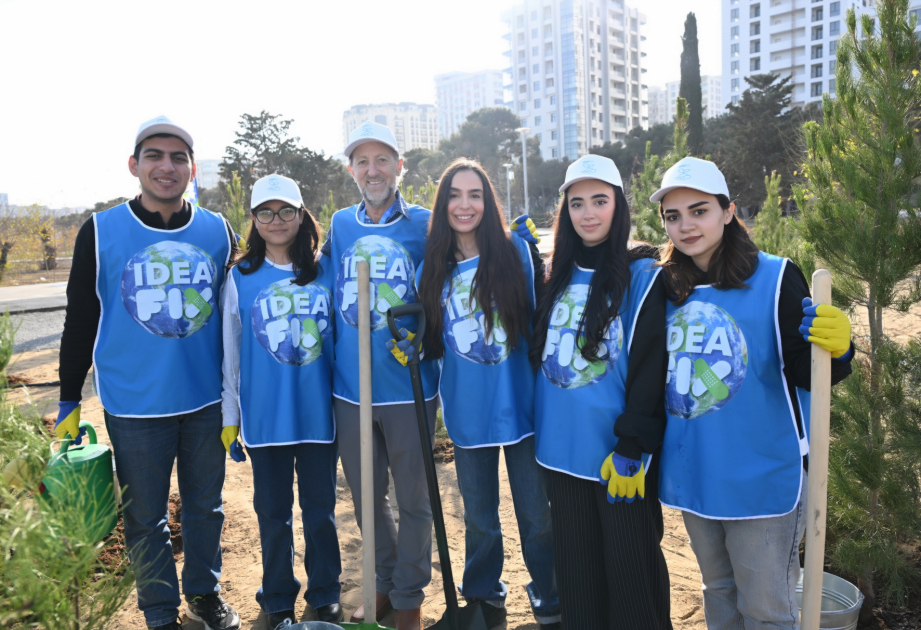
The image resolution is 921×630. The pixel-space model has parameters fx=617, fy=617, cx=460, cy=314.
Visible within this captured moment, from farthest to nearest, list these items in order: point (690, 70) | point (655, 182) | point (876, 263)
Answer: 1. point (690, 70)
2. point (655, 182)
3. point (876, 263)

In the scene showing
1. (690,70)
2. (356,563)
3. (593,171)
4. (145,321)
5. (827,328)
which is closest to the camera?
(827,328)

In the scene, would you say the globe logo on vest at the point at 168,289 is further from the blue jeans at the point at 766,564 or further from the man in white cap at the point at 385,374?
the blue jeans at the point at 766,564

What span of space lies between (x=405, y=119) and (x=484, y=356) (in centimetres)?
13216

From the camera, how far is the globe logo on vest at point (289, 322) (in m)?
2.83

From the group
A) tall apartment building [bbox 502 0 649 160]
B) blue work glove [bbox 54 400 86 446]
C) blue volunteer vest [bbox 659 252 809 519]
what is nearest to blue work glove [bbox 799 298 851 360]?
blue volunteer vest [bbox 659 252 809 519]

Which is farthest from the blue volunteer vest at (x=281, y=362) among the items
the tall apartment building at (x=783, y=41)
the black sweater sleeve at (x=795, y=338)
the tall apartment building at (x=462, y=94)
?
the tall apartment building at (x=462, y=94)

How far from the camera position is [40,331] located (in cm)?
1268

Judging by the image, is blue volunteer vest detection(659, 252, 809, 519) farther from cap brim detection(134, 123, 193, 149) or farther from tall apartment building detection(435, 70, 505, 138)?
tall apartment building detection(435, 70, 505, 138)

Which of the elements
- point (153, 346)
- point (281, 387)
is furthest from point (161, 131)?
point (281, 387)

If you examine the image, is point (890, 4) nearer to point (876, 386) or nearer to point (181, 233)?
point (876, 386)

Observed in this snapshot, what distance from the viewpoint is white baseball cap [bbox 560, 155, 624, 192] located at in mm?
2410

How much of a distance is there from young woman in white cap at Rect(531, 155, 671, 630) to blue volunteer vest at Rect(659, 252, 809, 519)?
0.12m

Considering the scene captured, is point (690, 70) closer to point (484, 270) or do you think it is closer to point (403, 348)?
point (484, 270)

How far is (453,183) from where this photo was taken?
9.16 ft
